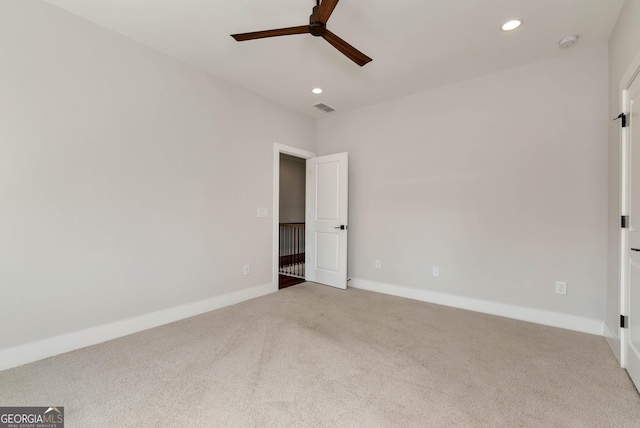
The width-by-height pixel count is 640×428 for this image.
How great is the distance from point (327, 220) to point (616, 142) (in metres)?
3.25

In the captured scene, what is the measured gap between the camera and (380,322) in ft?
9.62

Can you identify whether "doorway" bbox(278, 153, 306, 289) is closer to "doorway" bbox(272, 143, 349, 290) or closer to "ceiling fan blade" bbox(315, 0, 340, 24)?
"doorway" bbox(272, 143, 349, 290)

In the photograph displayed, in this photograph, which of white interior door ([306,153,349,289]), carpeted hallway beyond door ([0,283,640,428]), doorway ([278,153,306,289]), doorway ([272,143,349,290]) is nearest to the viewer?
carpeted hallway beyond door ([0,283,640,428])

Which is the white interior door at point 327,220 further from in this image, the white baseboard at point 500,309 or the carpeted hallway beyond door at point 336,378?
the carpeted hallway beyond door at point 336,378

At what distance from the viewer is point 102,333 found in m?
2.46

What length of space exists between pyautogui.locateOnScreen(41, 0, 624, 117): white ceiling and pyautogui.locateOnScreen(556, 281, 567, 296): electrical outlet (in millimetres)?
2319

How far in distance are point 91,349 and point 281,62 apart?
3.21 m

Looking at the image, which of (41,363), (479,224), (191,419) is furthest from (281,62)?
(41,363)

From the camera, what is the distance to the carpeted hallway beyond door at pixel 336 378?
156cm

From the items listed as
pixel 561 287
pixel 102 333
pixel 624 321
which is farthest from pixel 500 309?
pixel 102 333

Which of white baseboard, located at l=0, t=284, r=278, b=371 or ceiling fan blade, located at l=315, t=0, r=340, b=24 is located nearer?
ceiling fan blade, located at l=315, t=0, r=340, b=24

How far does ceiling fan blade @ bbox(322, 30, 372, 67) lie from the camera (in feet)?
6.66

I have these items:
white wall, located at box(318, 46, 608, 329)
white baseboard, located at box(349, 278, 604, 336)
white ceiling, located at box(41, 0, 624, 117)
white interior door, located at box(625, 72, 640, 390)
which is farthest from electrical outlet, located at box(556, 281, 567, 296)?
white ceiling, located at box(41, 0, 624, 117)

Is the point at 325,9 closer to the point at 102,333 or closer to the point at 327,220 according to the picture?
the point at 327,220
